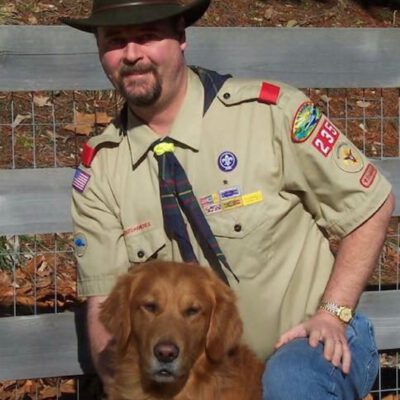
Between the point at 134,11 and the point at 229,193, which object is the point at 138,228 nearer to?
the point at 229,193

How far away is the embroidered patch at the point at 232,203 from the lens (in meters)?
4.31

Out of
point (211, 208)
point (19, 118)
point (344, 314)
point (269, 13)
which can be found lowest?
point (344, 314)

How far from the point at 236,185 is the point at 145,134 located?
0.45 m

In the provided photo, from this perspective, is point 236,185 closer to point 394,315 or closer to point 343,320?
point 343,320

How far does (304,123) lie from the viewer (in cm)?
422

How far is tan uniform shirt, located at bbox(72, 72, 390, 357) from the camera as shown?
425 centimetres

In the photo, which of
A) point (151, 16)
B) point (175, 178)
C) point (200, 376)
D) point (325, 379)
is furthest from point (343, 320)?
point (151, 16)

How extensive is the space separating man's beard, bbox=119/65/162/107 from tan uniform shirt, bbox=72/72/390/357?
0.16 meters

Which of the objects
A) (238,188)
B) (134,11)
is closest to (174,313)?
(238,188)

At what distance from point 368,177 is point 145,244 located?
985mm

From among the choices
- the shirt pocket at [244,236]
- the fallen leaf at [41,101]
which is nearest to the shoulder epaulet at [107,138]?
the shirt pocket at [244,236]

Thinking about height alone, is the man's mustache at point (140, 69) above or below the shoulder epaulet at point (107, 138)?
above

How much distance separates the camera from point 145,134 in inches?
173

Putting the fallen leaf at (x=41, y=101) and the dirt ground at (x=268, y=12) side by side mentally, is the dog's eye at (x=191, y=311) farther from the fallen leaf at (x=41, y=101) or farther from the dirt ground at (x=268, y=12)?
the dirt ground at (x=268, y=12)
